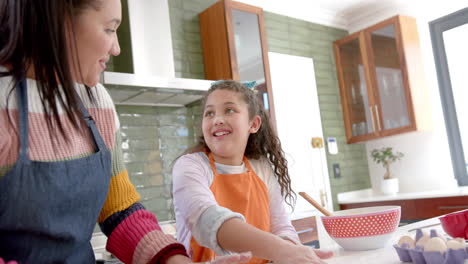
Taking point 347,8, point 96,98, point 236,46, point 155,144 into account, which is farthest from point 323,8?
point 96,98

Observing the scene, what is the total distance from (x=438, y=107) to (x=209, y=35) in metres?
2.28

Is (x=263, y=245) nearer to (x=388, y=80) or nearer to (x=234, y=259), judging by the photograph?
(x=234, y=259)

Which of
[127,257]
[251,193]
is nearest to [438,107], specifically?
[251,193]

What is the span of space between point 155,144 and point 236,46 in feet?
2.97

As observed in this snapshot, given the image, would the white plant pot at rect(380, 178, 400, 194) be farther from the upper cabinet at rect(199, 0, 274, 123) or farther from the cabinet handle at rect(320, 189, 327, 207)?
the upper cabinet at rect(199, 0, 274, 123)

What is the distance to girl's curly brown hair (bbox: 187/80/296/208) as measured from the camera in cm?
154

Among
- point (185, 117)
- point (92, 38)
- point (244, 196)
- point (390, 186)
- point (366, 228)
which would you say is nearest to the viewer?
point (92, 38)

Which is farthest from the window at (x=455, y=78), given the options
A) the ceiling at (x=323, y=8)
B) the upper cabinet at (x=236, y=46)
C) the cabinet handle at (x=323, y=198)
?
the upper cabinet at (x=236, y=46)

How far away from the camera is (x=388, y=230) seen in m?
1.03

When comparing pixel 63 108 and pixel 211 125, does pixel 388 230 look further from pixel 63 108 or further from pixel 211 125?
pixel 63 108

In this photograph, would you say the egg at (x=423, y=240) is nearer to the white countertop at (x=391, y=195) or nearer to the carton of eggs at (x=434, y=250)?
the carton of eggs at (x=434, y=250)

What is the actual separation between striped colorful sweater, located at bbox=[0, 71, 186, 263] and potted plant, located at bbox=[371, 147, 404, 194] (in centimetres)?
343

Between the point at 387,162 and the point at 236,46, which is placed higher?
the point at 236,46

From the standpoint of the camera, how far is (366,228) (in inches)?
40.2
